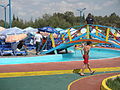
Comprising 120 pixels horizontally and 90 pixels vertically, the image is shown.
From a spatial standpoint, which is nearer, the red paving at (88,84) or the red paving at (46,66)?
the red paving at (88,84)

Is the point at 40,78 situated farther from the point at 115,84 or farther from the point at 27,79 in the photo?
the point at 115,84

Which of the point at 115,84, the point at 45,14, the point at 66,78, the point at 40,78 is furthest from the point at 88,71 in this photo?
the point at 45,14

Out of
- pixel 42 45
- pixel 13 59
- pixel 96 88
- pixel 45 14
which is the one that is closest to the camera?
pixel 96 88

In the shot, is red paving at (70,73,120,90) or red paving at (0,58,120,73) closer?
red paving at (70,73,120,90)

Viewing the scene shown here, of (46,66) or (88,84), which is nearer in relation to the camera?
(88,84)


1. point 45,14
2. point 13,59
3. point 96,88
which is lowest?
point 96,88

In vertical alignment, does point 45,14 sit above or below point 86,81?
above

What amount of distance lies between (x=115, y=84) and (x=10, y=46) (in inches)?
413

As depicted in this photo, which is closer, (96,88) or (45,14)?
(96,88)

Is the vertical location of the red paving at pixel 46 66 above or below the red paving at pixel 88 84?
above

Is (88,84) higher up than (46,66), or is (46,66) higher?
(46,66)

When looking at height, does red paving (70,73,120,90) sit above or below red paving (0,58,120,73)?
below

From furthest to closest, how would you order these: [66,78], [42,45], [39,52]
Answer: [42,45] < [39,52] < [66,78]

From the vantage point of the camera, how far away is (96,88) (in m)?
5.97
